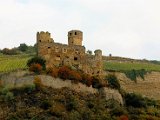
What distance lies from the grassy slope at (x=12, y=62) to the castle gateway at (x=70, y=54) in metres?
3.31

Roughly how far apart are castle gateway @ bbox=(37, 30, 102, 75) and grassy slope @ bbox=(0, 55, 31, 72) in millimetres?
3309

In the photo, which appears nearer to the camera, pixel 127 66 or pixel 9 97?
pixel 9 97

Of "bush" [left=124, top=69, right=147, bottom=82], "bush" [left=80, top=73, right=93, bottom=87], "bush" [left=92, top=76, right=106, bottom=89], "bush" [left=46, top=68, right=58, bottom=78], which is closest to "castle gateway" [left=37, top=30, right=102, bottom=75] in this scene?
"bush" [left=46, top=68, right=58, bottom=78]

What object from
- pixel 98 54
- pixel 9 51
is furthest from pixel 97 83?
pixel 9 51

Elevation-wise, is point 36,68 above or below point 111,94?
above

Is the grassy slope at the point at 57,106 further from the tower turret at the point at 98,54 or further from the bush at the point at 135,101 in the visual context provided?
the tower turret at the point at 98,54

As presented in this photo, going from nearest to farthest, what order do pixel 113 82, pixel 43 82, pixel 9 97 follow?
pixel 9 97, pixel 43 82, pixel 113 82

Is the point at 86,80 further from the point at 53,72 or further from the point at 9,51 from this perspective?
the point at 9,51

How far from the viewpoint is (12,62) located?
84.9m

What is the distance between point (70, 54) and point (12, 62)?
29.3 feet

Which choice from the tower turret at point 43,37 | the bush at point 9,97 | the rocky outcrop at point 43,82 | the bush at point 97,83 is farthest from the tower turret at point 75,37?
the bush at point 9,97

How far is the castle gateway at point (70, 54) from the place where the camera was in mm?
77562

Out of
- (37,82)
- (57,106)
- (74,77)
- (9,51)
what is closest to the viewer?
(57,106)

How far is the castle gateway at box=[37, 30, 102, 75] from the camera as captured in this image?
77562 millimetres
